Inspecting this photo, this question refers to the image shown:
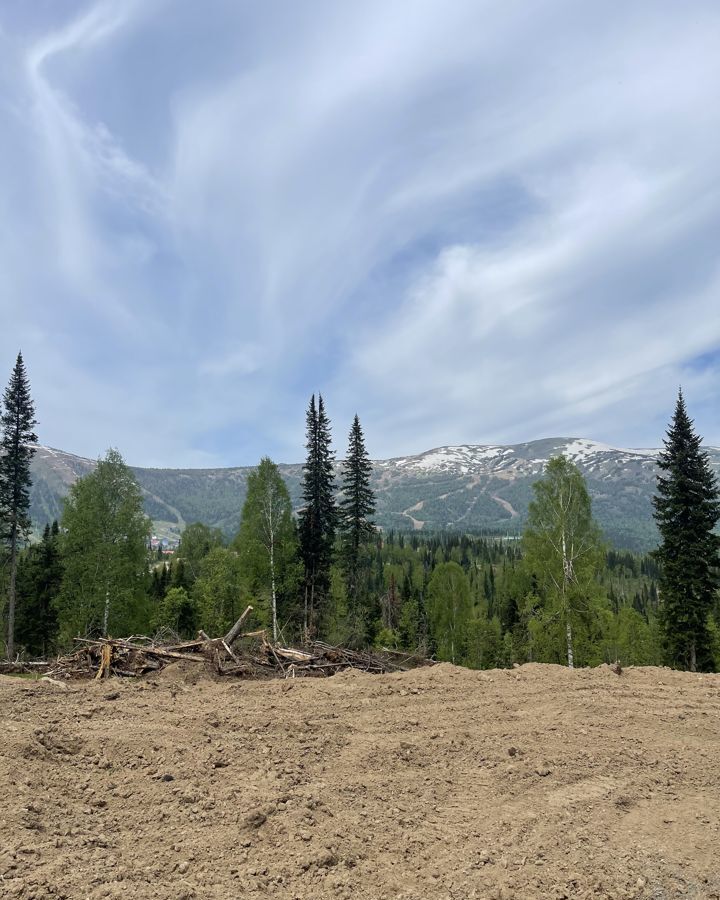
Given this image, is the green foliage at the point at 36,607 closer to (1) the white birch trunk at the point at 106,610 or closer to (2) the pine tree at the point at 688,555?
(1) the white birch trunk at the point at 106,610

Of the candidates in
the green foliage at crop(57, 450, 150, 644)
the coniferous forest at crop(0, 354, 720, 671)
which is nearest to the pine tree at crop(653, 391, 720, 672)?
the coniferous forest at crop(0, 354, 720, 671)

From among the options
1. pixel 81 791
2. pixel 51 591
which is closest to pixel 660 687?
pixel 81 791

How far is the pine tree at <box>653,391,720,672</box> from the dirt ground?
17407mm

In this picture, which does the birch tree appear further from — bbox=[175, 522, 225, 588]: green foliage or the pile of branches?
bbox=[175, 522, 225, 588]: green foliage

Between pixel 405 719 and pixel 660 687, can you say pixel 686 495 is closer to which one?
pixel 660 687

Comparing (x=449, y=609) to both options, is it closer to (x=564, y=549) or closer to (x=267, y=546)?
(x=267, y=546)

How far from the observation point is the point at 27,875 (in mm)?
3289

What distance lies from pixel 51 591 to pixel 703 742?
36.0 m

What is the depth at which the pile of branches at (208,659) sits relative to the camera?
9.87m

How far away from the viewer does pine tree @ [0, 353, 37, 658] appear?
26141mm

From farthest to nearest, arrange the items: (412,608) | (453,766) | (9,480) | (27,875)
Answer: (412,608) < (9,480) < (453,766) < (27,875)

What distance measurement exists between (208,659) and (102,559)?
16.7m

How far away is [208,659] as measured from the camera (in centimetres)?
1023

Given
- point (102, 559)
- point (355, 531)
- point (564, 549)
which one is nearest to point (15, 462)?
point (102, 559)
